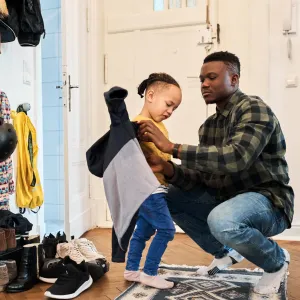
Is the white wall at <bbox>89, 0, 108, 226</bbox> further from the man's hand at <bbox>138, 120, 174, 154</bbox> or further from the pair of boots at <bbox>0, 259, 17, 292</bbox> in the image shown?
the man's hand at <bbox>138, 120, 174, 154</bbox>

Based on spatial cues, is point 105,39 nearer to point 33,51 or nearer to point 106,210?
point 33,51

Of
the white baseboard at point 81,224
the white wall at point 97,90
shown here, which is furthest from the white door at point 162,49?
the white baseboard at point 81,224

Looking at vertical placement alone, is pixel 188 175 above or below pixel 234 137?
below

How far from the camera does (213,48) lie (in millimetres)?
3092

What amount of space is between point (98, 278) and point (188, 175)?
0.69 m

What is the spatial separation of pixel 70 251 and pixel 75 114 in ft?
3.88

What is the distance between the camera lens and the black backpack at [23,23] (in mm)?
2279

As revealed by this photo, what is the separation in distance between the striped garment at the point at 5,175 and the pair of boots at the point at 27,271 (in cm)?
48

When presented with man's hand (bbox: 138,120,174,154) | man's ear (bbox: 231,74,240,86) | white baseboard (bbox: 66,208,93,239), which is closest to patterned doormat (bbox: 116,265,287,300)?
man's hand (bbox: 138,120,174,154)

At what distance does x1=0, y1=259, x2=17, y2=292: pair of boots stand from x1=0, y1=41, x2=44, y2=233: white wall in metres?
0.68

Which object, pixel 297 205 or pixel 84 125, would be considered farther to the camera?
pixel 84 125

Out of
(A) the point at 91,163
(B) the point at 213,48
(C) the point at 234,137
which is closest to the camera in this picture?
(C) the point at 234,137

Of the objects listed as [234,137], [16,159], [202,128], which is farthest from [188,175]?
[16,159]

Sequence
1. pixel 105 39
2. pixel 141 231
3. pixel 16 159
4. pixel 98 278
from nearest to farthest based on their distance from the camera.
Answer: pixel 141 231, pixel 98 278, pixel 16 159, pixel 105 39
